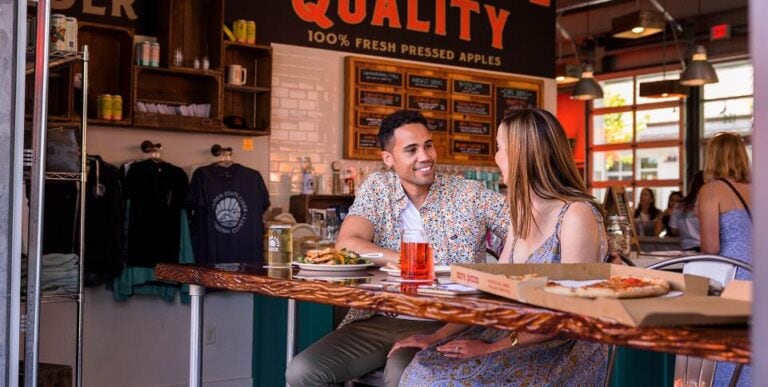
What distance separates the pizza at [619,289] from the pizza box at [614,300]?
0.02m

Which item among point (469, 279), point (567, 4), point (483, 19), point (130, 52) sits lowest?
point (469, 279)

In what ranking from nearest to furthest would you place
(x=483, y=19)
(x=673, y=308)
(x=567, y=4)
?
(x=673, y=308) → (x=483, y=19) → (x=567, y=4)

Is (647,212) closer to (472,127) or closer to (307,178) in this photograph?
(472,127)

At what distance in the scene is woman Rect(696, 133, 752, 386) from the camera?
500cm

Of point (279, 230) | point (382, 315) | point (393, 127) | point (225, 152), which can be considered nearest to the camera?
point (279, 230)

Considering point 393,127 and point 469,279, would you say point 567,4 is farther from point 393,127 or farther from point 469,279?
point 469,279

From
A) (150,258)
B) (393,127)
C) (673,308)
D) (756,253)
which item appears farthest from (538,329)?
(150,258)

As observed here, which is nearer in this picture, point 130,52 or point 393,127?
point 393,127

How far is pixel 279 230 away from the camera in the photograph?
120 inches

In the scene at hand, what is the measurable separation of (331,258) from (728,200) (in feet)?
9.86

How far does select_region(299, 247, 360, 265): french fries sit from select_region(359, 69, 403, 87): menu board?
480 centimetres

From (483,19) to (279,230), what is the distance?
19.3ft

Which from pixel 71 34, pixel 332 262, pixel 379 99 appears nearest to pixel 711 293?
pixel 332 262

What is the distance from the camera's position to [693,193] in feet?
19.0
